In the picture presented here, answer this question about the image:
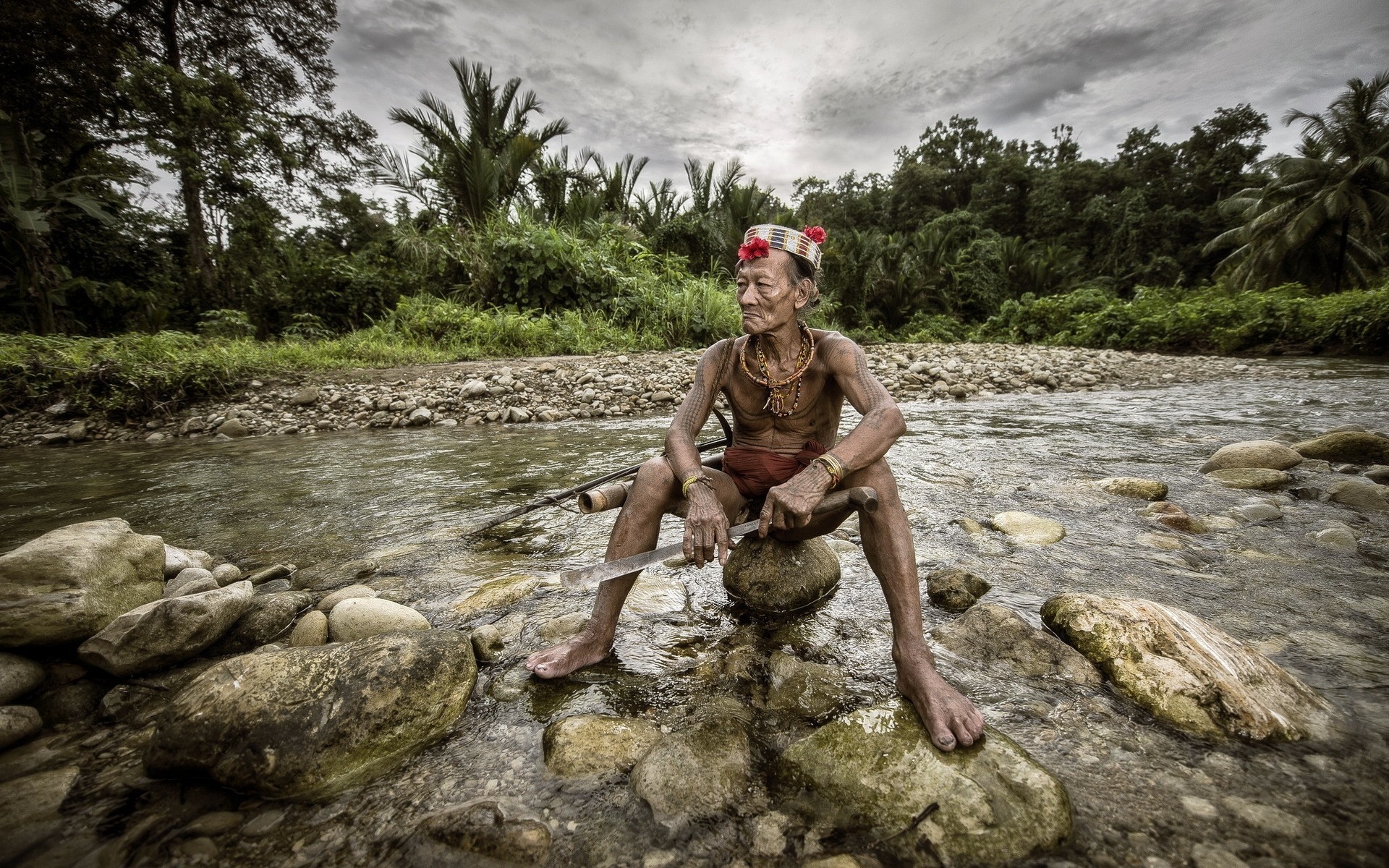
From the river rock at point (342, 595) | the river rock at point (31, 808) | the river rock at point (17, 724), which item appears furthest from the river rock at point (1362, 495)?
the river rock at point (17, 724)

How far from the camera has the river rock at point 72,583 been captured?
1.78m

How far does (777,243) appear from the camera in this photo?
7.64ft

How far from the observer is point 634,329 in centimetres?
1244

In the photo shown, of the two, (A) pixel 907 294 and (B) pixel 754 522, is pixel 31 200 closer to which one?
(B) pixel 754 522

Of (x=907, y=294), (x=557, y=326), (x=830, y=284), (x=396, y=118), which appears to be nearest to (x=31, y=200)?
(x=396, y=118)

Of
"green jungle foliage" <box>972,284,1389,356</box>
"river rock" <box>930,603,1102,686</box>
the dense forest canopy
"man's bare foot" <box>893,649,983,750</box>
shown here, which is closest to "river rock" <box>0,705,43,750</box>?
"man's bare foot" <box>893,649,983,750</box>

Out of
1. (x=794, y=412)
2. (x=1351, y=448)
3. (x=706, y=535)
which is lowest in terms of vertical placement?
(x=1351, y=448)

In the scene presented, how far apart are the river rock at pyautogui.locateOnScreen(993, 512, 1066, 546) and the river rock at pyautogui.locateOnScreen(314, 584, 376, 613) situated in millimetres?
3245

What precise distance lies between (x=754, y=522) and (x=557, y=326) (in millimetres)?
10339

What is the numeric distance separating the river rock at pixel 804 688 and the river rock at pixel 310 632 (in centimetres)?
166

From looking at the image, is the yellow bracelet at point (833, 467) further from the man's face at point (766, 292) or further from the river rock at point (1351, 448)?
the river rock at point (1351, 448)

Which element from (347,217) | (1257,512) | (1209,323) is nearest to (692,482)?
(1257,512)

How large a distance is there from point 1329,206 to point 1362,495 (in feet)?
96.0

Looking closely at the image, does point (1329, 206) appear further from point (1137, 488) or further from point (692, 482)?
point (692, 482)
